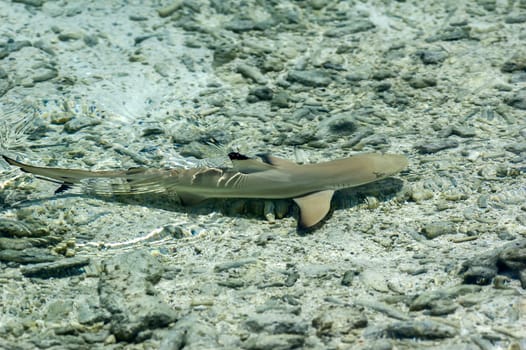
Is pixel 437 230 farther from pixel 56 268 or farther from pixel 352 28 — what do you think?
pixel 352 28

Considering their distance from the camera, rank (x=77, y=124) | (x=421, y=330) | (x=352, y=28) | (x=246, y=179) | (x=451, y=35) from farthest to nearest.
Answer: (x=352, y=28) → (x=451, y=35) → (x=77, y=124) → (x=246, y=179) → (x=421, y=330)

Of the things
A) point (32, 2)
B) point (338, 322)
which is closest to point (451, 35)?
point (32, 2)

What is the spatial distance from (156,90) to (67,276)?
7.45 feet

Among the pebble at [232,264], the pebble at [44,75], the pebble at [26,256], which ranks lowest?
the pebble at [26,256]

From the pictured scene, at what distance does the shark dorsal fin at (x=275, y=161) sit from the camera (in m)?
4.70

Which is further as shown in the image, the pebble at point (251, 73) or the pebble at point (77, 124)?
the pebble at point (251, 73)

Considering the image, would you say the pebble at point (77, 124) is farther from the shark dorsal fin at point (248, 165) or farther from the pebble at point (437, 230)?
the pebble at point (437, 230)

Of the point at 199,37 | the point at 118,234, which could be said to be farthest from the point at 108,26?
the point at 118,234

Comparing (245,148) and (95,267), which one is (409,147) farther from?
(95,267)

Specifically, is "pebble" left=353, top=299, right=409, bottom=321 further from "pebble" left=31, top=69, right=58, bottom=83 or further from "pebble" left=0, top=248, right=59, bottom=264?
"pebble" left=31, top=69, right=58, bottom=83

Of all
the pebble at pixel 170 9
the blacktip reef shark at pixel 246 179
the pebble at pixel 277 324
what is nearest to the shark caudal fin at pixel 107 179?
the blacktip reef shark at pixel 246 179

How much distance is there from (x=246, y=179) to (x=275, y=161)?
0.31 m

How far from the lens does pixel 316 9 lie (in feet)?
23.3

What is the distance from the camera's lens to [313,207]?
4.42 m
